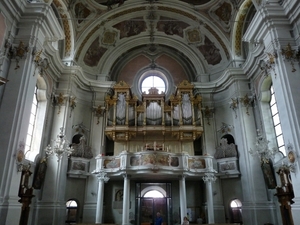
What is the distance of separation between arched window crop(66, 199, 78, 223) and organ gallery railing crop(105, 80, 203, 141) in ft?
13.9

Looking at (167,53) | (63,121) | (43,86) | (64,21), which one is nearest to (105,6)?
(64,21)

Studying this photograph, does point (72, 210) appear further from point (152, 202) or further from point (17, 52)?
point (17, 52)

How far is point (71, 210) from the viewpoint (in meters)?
13.7

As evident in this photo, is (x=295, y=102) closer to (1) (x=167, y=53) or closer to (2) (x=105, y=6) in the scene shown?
(1) (x=167, y=53)

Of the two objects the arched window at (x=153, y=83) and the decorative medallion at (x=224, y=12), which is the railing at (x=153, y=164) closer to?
the arched window at (x=153, y=83)

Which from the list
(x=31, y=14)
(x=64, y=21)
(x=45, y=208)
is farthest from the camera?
(x=64, y=21)

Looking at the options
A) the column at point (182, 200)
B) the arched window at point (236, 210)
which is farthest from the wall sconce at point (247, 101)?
the column at point (182, 200)

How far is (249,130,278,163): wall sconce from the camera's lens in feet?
38.0

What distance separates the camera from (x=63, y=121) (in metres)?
13.4

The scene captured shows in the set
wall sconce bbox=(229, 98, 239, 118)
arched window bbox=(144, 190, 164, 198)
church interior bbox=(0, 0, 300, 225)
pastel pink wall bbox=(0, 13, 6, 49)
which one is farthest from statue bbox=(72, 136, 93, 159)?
wall sconce bbox=(229, 98, 239, 118)

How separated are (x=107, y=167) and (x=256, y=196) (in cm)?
766

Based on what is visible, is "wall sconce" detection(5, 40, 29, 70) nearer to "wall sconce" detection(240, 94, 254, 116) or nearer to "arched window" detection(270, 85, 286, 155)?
"wall sconce" detection(240, 94, 254, 116)

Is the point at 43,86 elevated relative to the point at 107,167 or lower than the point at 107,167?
elevated

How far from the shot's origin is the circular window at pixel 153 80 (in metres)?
17.9
